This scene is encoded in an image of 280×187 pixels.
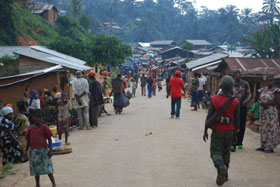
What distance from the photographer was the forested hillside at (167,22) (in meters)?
100.0

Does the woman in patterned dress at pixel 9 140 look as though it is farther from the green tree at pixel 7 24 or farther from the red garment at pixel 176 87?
the green tree at pixel 7 24

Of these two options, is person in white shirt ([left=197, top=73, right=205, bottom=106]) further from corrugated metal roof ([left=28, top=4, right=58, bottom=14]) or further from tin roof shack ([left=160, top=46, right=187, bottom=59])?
tin roof shack ([left=160, top=46, right=187, bottom=59])

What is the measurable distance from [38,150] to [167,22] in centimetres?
12140

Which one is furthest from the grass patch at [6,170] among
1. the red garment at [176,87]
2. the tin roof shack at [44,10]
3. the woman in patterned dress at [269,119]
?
the tin roof shack at [44,10]

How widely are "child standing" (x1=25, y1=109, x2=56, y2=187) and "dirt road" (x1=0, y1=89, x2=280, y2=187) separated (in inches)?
18.9

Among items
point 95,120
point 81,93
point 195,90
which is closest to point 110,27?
point 195,90

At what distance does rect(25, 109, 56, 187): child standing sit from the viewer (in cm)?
559

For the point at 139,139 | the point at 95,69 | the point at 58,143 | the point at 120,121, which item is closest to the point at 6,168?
the point at 58,143

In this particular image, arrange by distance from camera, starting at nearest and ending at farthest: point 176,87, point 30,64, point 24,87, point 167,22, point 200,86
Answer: point 24,87 → point 176,87 → point 200,86 → point 30,64 → point 167,22

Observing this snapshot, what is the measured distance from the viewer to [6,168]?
7.07m

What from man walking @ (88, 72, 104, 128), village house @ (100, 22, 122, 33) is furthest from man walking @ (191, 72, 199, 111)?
village house @ (100, 22, 122, 33)

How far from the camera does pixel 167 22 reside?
406 feet

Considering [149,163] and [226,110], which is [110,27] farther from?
[226,110]

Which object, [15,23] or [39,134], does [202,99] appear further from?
[15,23]
